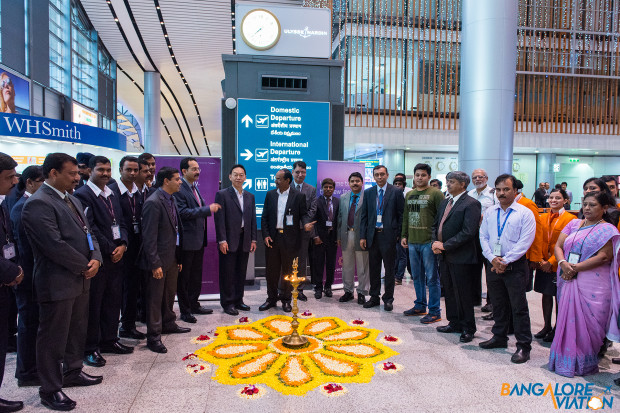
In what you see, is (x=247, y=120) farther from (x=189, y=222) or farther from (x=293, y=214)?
(x=189, y=222)

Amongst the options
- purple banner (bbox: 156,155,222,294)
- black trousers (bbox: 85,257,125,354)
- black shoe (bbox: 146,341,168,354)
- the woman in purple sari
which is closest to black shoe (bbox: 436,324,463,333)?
the woman in purple sari

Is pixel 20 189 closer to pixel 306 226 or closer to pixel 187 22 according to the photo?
pixel 306 226

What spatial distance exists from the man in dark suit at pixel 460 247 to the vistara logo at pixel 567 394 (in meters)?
0.92

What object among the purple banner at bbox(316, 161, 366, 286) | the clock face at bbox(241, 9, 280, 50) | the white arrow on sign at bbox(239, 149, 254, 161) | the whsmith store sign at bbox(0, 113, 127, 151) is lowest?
the purple banner at bbox(316, 161, 366, 286)

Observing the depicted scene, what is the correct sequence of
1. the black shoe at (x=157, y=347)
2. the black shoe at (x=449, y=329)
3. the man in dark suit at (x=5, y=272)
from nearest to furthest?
the man in dark suit at (x=5, y=272) < the black shoe at (x=157, y=347) < the black shoe at (x=449, y=329)

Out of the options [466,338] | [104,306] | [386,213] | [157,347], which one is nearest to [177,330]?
[157,347]

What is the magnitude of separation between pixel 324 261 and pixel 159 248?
8.74 ft

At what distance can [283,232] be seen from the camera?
4.78 metres

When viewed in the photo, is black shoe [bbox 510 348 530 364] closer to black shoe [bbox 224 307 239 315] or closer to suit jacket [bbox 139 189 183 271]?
black shoe [bbox 224 307 239 315]

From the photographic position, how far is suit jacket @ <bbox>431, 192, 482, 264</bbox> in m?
3.77

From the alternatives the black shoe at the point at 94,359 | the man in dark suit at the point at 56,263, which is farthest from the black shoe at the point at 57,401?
the black shoe at the point at 94,359

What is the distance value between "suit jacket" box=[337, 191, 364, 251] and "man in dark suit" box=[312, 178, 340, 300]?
0.36 ft

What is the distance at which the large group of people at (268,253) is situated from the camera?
2.55 meters

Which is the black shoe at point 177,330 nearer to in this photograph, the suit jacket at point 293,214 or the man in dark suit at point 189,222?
the man in dark suit at point 189,222
